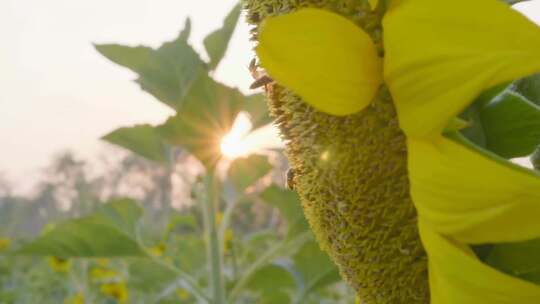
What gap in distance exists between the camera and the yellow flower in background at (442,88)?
29 cm

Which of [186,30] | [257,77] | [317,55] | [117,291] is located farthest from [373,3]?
[117,291]

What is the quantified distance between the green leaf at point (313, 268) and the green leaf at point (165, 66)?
42 cm

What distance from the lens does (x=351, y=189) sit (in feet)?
1.25

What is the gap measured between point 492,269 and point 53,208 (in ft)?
73.6

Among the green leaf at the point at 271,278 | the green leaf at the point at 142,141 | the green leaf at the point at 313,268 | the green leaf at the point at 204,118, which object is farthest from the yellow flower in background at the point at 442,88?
the green leaf at the point at 271,278

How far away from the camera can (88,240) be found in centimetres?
122

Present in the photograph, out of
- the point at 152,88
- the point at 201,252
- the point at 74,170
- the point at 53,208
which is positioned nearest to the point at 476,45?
the point at 152,88

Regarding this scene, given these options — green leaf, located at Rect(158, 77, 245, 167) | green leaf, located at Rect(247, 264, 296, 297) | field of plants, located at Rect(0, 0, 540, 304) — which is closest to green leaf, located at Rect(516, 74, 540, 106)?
field of plants, located at Rect(0, 0, 540, 304)

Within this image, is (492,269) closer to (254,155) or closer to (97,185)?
(254,155)

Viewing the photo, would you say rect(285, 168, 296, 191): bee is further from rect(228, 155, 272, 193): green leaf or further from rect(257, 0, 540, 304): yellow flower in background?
rect(228, 155, 272, 193): green leaf

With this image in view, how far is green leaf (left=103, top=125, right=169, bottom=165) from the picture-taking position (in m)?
1.25

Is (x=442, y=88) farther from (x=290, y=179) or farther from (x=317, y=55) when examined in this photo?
(x=290, y=179)

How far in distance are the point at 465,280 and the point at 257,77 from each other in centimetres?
20

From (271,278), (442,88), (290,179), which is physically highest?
(442,88)
